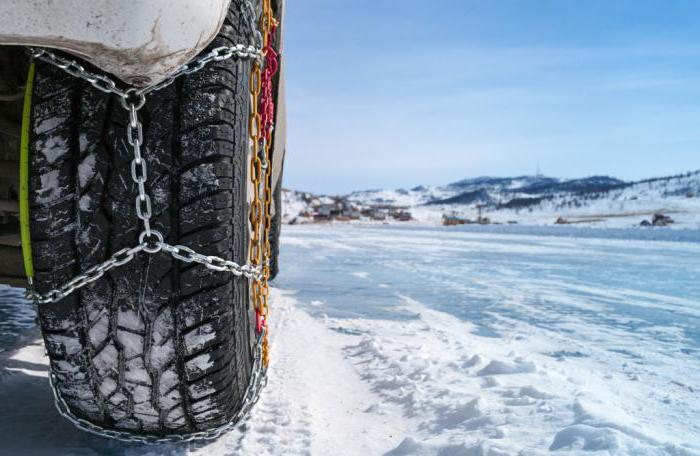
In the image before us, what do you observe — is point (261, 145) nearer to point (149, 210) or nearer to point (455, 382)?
point (149, 210)

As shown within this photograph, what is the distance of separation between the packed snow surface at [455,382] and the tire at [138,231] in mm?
330

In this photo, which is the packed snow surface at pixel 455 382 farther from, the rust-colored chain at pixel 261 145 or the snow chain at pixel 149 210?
the rust-colored chain at pixel 261 145

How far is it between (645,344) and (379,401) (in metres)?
1.76

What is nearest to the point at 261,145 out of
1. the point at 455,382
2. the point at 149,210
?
the point at 149,210

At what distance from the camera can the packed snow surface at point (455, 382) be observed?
1.34m

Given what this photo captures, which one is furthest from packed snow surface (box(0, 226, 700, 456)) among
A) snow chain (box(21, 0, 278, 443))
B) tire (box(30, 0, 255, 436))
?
tire (box(30, 0, 255, 436))

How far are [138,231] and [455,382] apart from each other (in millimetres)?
1411

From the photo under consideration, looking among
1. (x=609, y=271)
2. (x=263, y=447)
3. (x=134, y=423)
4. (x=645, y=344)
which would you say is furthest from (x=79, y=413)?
(x=609, y=271)

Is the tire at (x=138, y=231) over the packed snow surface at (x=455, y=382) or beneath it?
over

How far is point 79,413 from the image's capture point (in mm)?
1202

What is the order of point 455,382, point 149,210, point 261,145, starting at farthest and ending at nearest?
point 455,382 < point 261,145 < point 149,210

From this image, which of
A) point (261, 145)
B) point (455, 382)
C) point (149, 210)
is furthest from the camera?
point (455, 382)

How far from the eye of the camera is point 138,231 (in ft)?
3.47

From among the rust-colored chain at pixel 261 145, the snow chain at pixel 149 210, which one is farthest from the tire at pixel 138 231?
the rust-colored chain at pixel 261 145
